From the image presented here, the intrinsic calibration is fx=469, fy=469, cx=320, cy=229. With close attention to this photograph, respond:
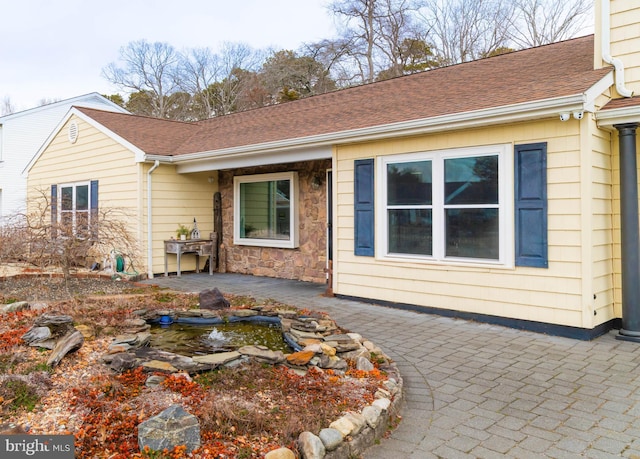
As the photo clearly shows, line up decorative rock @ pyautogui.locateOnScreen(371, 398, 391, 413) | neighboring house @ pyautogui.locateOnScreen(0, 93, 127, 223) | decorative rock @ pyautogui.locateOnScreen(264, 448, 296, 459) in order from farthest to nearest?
neighboring house @ pyautogui.locateOnScreen(0, 93, 127, 223) → decorative rock @ pyautogui.locateOnScreen(371, 398, 391, 413) → decorative rock @ pyautogui.locateOnScreen(264, 448, 296, 459)

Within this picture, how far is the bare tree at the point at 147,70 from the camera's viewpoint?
85.2 ft

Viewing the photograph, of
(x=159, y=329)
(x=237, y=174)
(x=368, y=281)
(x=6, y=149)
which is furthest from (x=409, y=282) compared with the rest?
(x=6, y=149)

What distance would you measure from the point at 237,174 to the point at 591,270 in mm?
7257

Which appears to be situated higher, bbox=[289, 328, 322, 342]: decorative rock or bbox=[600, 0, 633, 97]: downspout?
bbox=[600, 0, 633, 97]: downspout

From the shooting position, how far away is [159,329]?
5.04 meters

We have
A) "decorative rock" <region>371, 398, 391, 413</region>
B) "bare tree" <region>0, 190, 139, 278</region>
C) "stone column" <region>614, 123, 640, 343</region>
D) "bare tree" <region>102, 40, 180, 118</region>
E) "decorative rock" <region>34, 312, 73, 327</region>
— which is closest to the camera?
"decorative rock" <region>371, 398, 391, 413</region>

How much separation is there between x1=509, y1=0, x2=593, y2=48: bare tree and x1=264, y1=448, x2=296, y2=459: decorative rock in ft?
59.3

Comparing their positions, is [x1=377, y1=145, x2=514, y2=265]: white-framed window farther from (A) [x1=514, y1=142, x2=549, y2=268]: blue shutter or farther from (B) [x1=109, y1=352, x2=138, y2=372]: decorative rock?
(B) [x1=109, y1=352, x2=138, y2=372]: decorative rock

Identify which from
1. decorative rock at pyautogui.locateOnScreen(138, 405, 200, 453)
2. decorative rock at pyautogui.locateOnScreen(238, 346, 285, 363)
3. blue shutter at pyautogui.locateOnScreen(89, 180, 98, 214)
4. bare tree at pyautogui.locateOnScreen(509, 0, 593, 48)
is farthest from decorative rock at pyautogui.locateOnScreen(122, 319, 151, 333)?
bare tree at pyautogui.locateOnScreen(509, 0, 593, 48)

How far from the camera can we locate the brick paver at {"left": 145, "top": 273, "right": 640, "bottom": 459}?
2.71m

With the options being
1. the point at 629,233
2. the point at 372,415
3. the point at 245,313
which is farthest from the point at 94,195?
the point at 629,233

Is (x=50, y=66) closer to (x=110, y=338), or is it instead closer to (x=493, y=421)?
(x=110, y=338)

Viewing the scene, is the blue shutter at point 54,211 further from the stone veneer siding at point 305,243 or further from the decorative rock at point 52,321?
the stone veneer siding at point 305,243

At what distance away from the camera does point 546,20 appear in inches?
677
